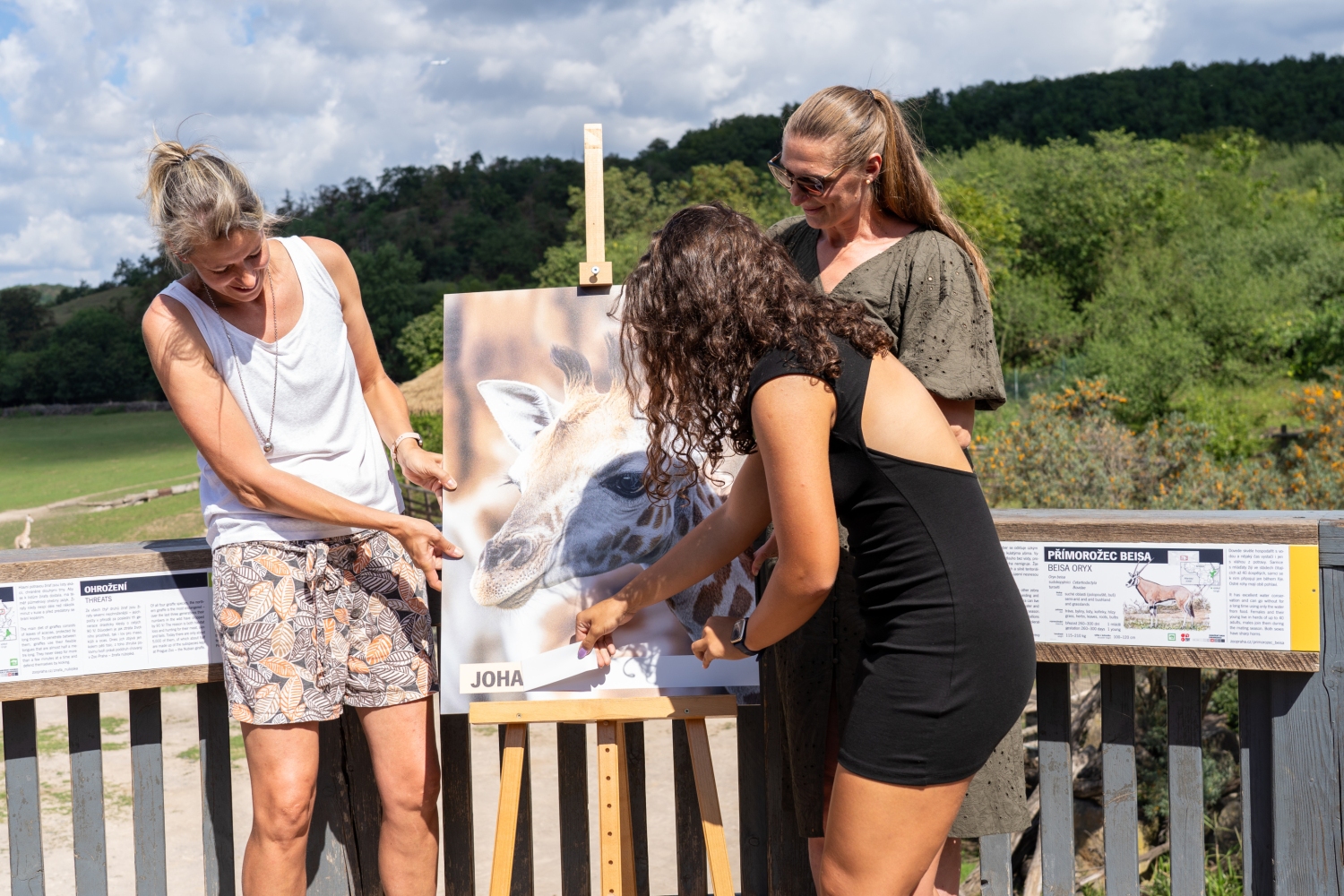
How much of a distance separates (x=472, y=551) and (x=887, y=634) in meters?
1.01

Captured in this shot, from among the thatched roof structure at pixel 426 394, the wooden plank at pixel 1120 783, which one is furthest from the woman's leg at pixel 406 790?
the thatched roof structure at pixel 426 394

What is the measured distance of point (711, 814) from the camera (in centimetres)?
192

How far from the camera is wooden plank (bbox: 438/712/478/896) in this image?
2271mm

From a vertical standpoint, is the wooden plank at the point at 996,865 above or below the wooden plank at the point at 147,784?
below

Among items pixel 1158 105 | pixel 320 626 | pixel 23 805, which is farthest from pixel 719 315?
pixel 1158 105

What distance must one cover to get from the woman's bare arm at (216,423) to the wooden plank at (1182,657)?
1439 mm

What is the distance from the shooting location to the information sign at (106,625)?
203cm

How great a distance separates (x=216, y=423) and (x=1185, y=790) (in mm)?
2033

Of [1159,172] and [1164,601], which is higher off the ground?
[1159,172]

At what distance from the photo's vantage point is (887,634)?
1471 millimetres

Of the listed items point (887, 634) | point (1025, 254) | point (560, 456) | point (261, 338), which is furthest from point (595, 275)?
point (1025, 254)

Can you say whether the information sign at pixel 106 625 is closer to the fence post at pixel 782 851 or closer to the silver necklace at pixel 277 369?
the silver necklace at pixel 277 369

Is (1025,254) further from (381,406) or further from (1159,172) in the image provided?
(381,406)

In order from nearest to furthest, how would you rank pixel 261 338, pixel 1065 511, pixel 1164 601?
pixel 261 338
pixel 1164 601
pixel 1065 511
